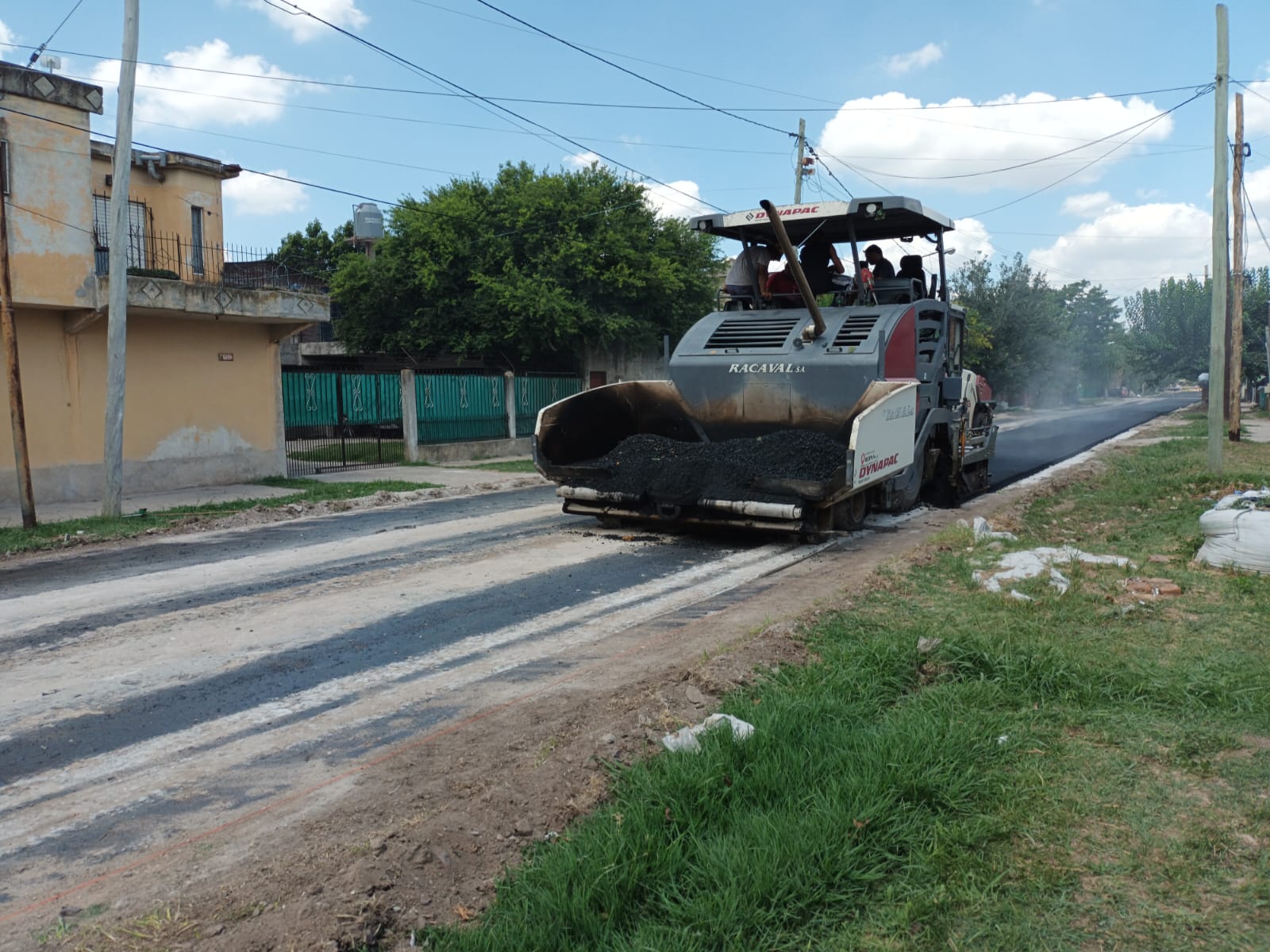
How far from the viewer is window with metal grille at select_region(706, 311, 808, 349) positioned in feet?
31.5

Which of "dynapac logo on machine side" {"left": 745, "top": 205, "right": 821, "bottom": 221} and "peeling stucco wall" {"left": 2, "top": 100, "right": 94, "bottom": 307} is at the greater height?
"peeling stucco wall" {"left": 2, "top": 100, "right": 94, "bottom": 307}

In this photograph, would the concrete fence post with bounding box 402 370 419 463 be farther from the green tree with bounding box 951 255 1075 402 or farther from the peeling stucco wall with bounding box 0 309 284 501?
the green tree with bounding box 951 255 1075 402

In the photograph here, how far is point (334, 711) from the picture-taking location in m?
4.46

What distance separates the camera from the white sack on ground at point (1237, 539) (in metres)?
6.35

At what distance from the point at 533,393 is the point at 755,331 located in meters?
14.5

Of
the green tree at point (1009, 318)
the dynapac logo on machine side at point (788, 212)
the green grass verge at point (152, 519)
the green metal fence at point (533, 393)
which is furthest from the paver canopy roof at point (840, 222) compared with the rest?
the green tree at point (1009, 318)

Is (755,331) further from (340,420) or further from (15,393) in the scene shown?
(340,420)

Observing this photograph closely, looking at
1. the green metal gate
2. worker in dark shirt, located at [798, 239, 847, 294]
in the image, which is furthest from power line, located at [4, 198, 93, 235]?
worker in dark shirt, located at [798, 239, 847, 294]

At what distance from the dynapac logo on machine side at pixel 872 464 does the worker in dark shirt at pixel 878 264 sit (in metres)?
2.68

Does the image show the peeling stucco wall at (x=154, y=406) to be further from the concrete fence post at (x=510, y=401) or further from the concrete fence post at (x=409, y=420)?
the concrete fence post at (x=510, y=401)

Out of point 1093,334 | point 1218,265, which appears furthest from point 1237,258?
point 1093,334

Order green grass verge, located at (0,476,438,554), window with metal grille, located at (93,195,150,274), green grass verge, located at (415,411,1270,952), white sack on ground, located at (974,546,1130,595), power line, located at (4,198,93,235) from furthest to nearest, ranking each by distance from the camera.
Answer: window with metal grille, located at (93,195,150,274)
power line, located at (4,198,93,235)
green grass verge, located at (0,476,438,554)
white sack on ground, located at (974,546,1130,595)
green grass verge, located at (415,411,1270,952)

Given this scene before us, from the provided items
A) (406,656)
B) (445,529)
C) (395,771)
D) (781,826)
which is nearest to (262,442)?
(445,529)

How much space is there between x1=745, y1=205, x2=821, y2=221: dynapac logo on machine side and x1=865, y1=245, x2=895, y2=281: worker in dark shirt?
1100mm
